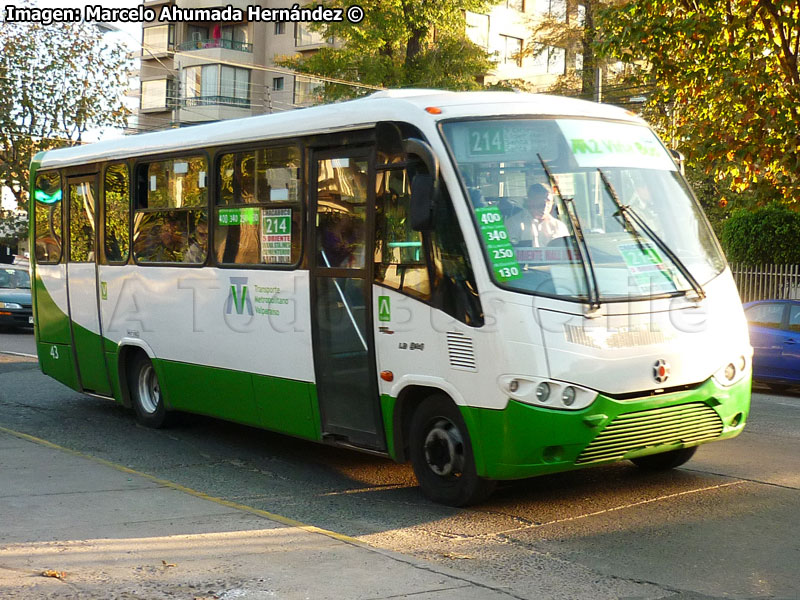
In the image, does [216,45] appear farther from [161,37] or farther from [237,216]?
[237,216]

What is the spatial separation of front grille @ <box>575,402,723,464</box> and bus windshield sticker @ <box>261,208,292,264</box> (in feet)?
10.3

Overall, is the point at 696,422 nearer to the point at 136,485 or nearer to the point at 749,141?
the point at 136,485

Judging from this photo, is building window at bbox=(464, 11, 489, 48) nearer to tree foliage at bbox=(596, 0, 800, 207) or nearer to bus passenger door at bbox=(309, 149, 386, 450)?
tree foliage at bbox=(596, 0, 800, 207)

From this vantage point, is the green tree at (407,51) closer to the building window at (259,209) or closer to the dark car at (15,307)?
the dark car at (15,307)

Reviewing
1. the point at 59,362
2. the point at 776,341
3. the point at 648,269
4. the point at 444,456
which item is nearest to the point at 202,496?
the point at 444,456

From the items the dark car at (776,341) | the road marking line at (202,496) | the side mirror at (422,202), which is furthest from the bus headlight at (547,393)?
the dark car at (776,341)

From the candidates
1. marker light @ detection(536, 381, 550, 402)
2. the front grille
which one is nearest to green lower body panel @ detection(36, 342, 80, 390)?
marker light @ detection(536, 381, 550, 402)

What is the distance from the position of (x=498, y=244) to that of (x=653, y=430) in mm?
1617

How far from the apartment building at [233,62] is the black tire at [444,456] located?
41.6 meters

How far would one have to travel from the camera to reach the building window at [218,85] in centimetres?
5353

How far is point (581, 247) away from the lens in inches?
287

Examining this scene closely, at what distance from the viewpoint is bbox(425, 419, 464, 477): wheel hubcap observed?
752cm

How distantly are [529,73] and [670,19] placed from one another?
105 ft

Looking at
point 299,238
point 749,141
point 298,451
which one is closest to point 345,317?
point 299,238
